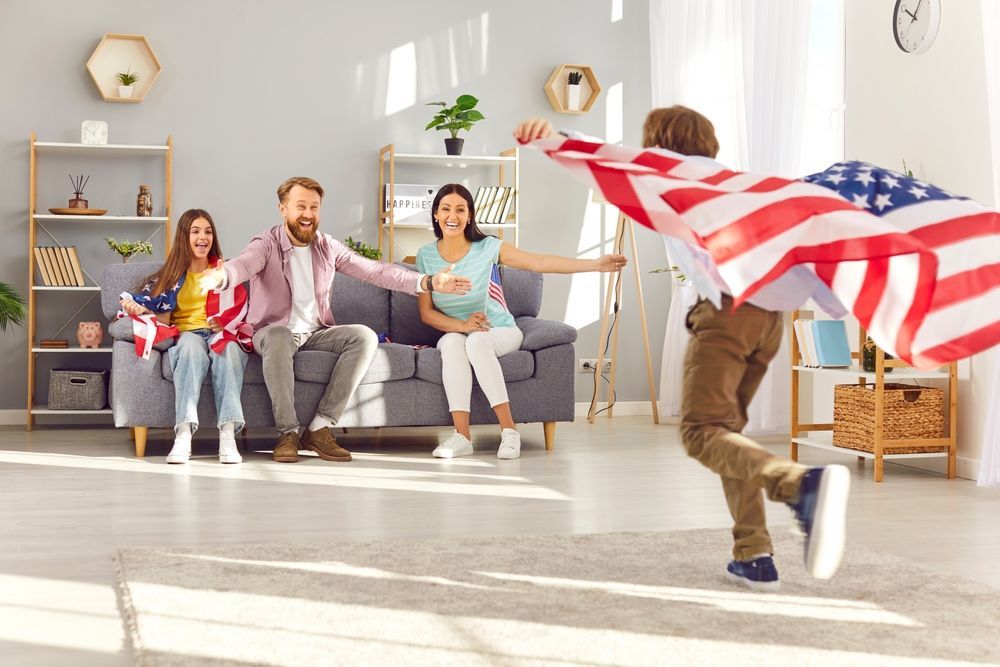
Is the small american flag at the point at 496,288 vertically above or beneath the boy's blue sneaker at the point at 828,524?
above

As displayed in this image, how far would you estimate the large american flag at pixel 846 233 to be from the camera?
2.18 m

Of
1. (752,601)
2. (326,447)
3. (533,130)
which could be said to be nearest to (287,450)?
(326,447)

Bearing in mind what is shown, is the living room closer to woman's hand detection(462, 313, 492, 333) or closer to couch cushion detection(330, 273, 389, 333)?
couch cushion detection(330, 273, 389, 333)

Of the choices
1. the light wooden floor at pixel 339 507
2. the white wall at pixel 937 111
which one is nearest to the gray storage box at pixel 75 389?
the light wooden floor at pixel 339 507

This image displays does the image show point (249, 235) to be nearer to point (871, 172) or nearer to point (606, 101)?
point (606, 101)

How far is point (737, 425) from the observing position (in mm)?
2465

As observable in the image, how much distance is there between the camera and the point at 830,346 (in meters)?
4.53

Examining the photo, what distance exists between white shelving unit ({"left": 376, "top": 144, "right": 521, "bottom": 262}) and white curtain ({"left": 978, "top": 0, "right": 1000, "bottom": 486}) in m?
2.81

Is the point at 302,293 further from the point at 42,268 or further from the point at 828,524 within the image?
the point at 828,524

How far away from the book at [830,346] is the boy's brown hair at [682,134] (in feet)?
7.13

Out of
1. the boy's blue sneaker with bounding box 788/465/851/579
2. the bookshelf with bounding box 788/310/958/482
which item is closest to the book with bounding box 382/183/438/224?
the bookshelf with bounding box 788/310/958/482

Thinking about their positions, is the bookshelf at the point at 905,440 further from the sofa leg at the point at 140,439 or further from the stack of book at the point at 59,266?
Result: the stack of book at the point at 59,266

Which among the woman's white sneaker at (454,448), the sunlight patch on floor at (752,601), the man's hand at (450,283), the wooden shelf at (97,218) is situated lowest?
the sunlight patch on floor at (752,601)

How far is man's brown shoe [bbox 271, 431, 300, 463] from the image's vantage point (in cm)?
457
